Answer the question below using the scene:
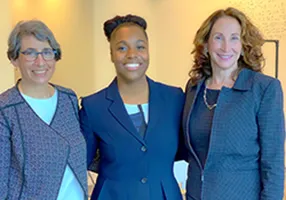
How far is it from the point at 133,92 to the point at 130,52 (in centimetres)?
18

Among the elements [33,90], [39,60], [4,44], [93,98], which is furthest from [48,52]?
[4,44]

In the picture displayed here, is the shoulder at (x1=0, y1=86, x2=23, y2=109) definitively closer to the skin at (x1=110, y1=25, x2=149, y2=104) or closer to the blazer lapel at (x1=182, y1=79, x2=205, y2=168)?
the skin at (x1=110, y1=25, x2=149, y2=104)

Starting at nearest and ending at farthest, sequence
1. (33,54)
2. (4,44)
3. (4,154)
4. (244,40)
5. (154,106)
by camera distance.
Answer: (4,154)
(33,54)
(244,40)
(154,106)
(4,44)

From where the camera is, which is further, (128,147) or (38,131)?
(128,147)

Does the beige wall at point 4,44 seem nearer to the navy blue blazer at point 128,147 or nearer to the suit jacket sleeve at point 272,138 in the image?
the navy blue blazer at point 128,147

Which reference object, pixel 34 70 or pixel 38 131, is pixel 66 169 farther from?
pixel 34 70

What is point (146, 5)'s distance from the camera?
5898 mm

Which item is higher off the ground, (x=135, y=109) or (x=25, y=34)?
(x=25, y=34)

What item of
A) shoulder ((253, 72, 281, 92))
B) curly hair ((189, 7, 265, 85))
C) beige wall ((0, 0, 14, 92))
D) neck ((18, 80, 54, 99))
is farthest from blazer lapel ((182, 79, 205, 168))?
beige wall ((0, 0, 14, 92))

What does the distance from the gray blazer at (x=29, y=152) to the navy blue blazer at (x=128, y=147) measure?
18cm

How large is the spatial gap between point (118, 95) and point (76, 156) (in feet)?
1.12

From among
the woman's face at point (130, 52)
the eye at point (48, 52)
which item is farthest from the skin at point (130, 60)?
the eye at point (48, 52)

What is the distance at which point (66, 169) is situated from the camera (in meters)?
1.61

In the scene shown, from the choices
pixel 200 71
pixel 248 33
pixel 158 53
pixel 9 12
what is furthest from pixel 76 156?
pixel 158 53
